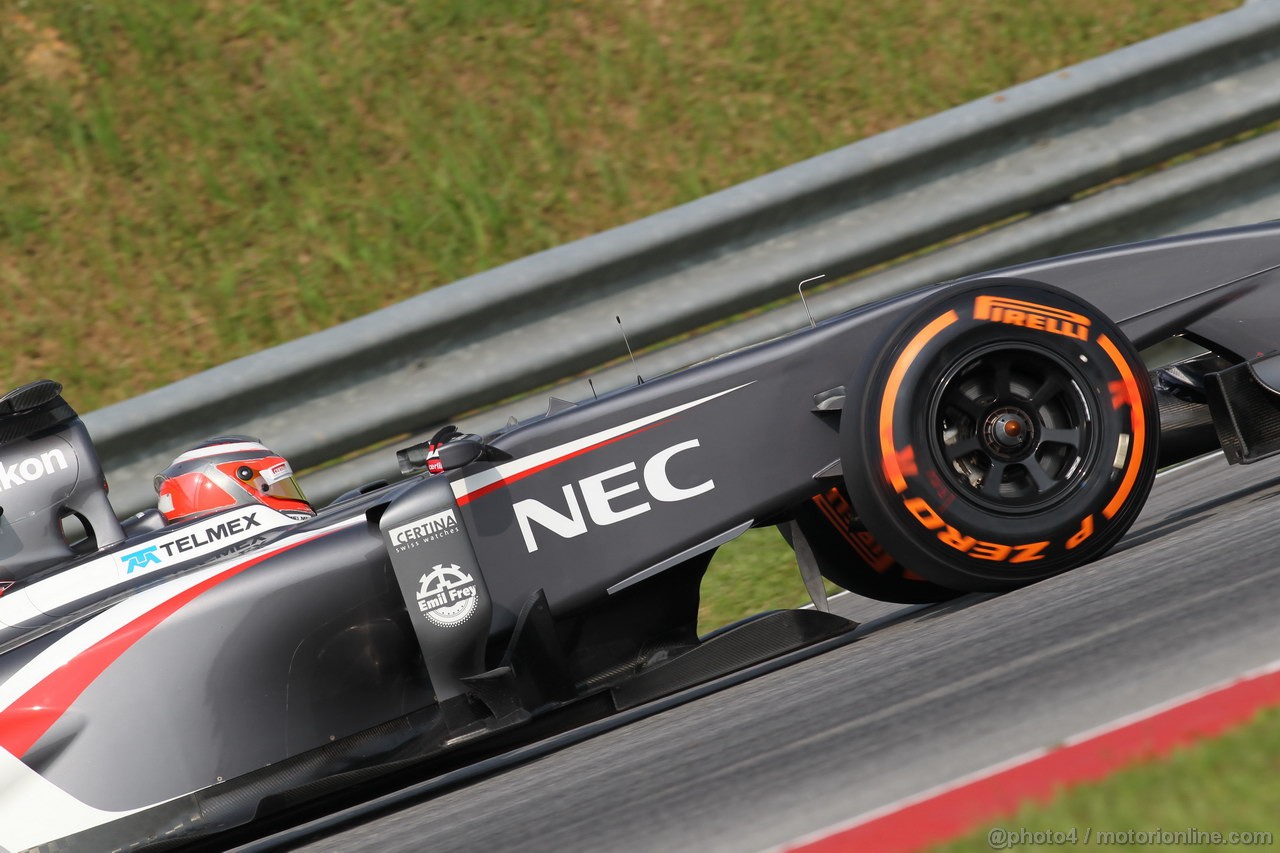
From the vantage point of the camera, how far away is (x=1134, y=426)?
3.81 meters

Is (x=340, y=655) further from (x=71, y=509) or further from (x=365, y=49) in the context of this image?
(x=365, y=49)

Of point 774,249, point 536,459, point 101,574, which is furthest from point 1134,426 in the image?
point 101,574

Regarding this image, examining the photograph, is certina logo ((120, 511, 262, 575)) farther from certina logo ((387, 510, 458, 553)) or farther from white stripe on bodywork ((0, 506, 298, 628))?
certina logo ((387, 510, 458, 553))

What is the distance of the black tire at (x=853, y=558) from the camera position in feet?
14.9

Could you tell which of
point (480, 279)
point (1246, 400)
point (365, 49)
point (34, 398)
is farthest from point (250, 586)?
point (365, 49)

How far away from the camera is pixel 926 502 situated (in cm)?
369

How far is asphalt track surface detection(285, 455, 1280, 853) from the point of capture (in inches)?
101

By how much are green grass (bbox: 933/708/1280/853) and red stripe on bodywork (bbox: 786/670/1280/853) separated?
43mm

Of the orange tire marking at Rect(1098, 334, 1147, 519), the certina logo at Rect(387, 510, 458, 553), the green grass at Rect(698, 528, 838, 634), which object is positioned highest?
the certina logo at Rect(387, 510, 458, 553)

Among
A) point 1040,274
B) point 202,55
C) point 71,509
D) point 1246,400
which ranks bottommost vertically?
point 1246,400

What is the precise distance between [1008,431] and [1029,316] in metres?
0.32

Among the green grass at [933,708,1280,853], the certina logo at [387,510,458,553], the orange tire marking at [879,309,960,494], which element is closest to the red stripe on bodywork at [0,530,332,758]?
the certina logo at [387,510,458,553]

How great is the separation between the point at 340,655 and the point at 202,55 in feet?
14.2

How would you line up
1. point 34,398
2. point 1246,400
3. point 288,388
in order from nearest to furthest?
point 1246,400, point 34,398, point 288,388
